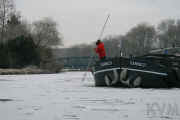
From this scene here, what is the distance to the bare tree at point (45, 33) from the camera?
4516 cm

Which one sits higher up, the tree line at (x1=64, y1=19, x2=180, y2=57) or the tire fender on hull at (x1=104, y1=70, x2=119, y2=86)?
the tree line at (x1=64, y1=19, x2=180, y2=57)

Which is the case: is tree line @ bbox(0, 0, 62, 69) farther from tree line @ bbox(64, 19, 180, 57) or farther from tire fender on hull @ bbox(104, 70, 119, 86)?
tire fender on hull @ bbox(104, 70, 119, 86)

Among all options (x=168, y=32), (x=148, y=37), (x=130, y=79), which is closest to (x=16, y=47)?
(x=148, y=37)

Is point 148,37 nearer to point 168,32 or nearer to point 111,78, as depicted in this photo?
point 168,32

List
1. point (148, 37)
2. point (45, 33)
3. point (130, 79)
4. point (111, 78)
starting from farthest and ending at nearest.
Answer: point (45, 33) < point (148, 37) < point (111, 78) < point (130, 79)

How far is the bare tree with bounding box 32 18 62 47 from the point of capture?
45156 millimetres

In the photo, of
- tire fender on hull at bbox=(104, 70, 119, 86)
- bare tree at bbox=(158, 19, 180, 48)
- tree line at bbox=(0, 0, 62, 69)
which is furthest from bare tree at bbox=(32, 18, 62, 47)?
tire fender on hull at bbox=(104, 70, 119, 86)

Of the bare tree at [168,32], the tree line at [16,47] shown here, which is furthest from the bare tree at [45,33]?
the bare tree at [168,32]

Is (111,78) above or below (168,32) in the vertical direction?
below

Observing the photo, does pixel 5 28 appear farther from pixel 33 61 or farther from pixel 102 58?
pixel 102 58

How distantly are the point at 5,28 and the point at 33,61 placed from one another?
5.99m

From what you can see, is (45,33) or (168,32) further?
(45,33)

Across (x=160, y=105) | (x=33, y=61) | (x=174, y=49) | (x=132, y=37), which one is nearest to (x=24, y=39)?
(x=33, y=61)

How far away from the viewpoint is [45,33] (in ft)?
148
